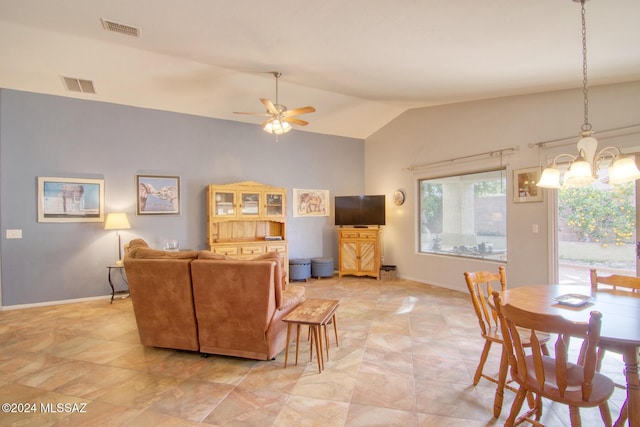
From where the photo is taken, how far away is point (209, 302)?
2.65 m

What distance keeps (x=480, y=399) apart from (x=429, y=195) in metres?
4.10

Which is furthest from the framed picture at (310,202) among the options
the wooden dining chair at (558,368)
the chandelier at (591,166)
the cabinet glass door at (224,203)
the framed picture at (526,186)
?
the wooden dining chair at (558,368)

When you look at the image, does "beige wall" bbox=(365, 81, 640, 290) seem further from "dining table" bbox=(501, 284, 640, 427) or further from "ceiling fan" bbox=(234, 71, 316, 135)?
"ceiling fan" bbox=(234, 71, 316, 135)

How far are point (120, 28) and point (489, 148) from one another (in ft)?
16.7

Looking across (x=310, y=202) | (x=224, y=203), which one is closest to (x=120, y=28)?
(x=224, y=203)

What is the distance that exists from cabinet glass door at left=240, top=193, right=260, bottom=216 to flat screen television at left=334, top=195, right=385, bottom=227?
1723 mm

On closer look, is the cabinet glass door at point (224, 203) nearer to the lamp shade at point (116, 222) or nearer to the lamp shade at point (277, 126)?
the lamp shade at point (116, 222)

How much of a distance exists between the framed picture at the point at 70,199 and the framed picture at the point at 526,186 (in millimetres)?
6419

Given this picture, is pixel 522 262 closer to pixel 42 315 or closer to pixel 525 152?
pixel 525 152

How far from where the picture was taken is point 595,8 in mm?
2072

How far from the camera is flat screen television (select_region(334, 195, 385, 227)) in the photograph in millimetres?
6125

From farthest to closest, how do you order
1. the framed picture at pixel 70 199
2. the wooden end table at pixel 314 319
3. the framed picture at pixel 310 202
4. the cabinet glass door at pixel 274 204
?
the framed picture at pixel 310 202 < the cabinet glass door at pixel 274 204 < the framed picture at pixel 70 199 < the wooden end table at pixel 314 319

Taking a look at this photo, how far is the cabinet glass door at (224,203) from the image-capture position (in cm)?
532

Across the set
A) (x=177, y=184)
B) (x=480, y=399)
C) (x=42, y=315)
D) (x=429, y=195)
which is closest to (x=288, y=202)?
(x=177, y=184)
